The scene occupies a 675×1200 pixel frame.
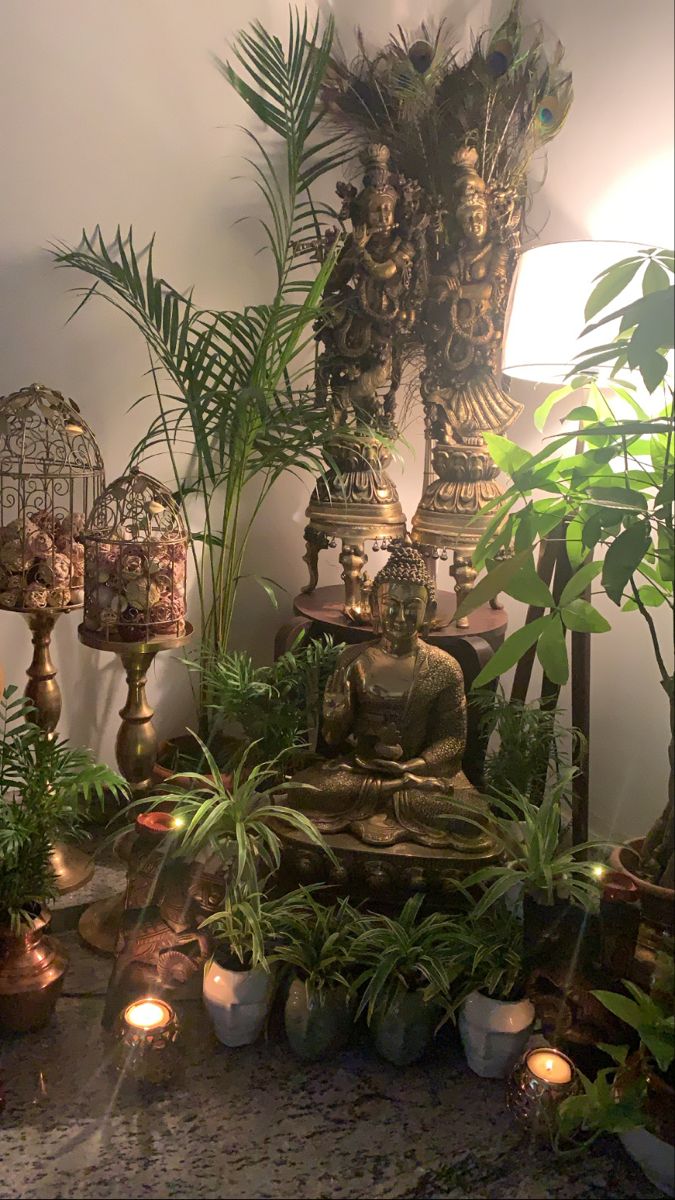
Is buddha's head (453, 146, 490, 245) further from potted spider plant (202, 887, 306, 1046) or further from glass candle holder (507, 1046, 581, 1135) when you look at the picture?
glass candle holder (507, 1046, 581, 1135)

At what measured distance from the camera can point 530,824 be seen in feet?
5.13

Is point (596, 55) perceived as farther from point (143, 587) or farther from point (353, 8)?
point (143, 587)

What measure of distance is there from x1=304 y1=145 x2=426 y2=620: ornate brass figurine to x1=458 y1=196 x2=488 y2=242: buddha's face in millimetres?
132

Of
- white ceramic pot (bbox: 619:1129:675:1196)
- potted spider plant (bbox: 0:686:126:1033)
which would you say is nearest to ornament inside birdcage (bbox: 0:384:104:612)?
potted spider plant (bbox: 0:686:126:1033)

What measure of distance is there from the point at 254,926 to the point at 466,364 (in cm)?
147

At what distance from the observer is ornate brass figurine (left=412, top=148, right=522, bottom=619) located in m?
2.16

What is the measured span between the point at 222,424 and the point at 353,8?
139 centimetres

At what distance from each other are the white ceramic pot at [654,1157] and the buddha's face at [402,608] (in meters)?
0.96

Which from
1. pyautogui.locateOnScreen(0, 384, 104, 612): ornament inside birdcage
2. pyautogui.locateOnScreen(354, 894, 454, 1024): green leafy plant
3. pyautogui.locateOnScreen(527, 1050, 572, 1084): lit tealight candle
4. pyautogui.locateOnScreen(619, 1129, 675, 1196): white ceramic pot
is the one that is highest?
pyautogui.locateOnScreen(0, 384, 104, 612): ornament inside birdcage

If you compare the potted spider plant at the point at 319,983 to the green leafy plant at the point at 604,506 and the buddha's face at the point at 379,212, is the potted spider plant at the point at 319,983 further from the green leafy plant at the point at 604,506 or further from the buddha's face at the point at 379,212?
the buddha's face at the point at 379,212

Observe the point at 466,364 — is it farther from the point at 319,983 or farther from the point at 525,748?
the point at 319,983

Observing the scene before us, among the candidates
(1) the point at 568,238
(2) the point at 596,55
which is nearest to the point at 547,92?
(2) the point at 596,55

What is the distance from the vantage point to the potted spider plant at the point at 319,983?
1.49 m

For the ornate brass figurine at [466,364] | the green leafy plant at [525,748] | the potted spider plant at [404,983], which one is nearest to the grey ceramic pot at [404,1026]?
the potted spider plant at [404,983]
